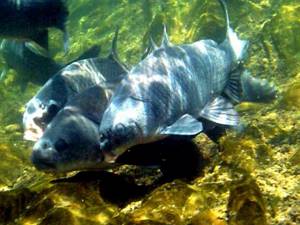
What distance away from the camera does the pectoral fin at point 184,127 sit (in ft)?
12.1

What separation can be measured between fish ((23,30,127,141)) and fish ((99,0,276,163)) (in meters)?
0.75

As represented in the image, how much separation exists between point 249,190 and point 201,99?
1581 mm

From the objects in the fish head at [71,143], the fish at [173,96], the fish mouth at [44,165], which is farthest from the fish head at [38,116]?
the fish at [173,96]

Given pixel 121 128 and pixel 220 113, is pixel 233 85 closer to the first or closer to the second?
pixel 220 113

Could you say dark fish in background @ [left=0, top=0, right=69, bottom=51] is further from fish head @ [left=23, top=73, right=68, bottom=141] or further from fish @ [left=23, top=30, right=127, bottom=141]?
fish head @ [left=23, top=73, right=68, bottom=141]

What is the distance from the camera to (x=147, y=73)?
13.6 feet

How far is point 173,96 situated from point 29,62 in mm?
6151

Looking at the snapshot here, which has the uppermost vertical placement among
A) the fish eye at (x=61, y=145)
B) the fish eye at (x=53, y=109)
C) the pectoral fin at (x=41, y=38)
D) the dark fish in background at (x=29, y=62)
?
the pectoral fin at (x=41, y=38)

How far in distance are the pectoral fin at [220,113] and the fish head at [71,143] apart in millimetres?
1307

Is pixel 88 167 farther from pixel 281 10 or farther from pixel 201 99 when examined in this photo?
pixel 281 10

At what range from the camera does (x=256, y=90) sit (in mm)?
7121

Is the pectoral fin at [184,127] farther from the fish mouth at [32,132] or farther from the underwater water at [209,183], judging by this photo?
the fish mouth at [32,132]

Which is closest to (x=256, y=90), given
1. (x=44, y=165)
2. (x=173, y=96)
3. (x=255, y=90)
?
(x=255, y=90)

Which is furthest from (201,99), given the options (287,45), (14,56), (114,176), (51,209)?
(14,56)
